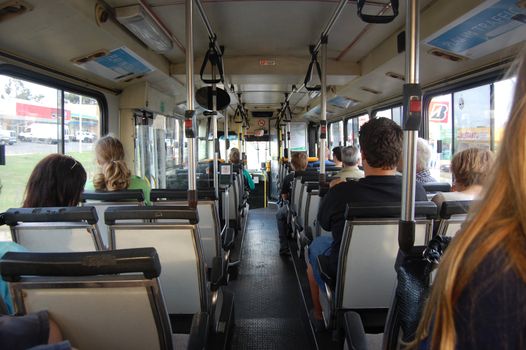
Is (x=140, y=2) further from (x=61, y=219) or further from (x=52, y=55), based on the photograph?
(x=61, y=219)

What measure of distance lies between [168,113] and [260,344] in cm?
441

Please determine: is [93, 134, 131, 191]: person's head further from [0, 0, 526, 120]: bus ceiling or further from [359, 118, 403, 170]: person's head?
[359, 118, 403, 170]: person's head

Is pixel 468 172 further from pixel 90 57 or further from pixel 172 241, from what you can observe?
pixel 90 57

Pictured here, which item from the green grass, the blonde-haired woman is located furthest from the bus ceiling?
the blonde-haired woman

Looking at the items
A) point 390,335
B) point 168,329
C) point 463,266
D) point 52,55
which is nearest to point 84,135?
point 52,55

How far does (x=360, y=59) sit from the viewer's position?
5.13 meters

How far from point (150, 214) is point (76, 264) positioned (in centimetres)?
78

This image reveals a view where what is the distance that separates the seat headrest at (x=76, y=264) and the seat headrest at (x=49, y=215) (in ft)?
2.37

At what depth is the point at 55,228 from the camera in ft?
6.05

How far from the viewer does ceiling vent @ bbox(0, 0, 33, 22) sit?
2.23 m

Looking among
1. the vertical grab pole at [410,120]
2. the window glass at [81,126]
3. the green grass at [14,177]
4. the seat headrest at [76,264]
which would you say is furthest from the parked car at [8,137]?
the vertical grab pole at [410,120]

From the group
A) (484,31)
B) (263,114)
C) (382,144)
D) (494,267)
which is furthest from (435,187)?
(263,114)

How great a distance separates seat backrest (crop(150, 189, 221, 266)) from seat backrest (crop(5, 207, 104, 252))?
738mm

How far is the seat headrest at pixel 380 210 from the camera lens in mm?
1874
